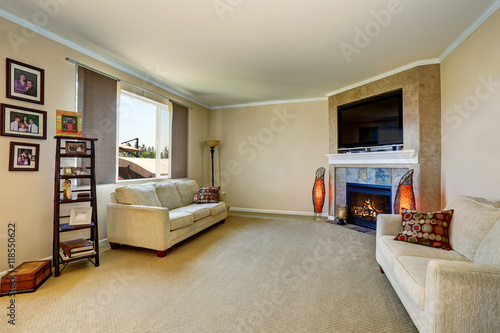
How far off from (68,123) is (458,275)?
11.5 feet

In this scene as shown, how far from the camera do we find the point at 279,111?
5.49 meters

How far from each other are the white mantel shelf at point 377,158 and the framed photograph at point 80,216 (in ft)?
13.5

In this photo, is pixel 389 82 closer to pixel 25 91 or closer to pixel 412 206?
pixel 412 206

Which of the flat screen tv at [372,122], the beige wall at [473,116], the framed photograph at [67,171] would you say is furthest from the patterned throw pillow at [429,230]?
the framed photograph at [67,171]

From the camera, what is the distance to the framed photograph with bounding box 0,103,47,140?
7.49ft

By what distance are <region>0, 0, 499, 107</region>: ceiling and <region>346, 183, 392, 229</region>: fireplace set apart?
1989 mm

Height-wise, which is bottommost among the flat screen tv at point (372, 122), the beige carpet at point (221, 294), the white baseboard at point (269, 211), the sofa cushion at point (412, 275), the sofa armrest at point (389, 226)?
the beige carpet at point (221, 294)

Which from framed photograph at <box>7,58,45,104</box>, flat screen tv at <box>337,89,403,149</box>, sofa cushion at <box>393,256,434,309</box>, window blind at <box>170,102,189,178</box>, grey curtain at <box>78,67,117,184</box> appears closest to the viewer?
sofa cushion at <box>393,256,434,309</box>

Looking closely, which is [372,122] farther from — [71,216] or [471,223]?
[71,216]

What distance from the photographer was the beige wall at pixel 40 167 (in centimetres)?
229

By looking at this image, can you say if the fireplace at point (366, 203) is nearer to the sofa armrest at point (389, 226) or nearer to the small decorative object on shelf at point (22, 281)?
the sofa armrest at point (389, 226)

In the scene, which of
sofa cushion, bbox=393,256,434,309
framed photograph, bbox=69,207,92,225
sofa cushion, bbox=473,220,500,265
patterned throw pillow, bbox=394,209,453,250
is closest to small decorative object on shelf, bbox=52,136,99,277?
framed photograph, bbox=69,207,92,225

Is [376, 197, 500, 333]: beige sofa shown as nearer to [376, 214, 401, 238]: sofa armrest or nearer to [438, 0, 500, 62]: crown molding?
[376, 214, 401, 238]: sofa armrest

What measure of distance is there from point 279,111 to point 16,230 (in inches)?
189
